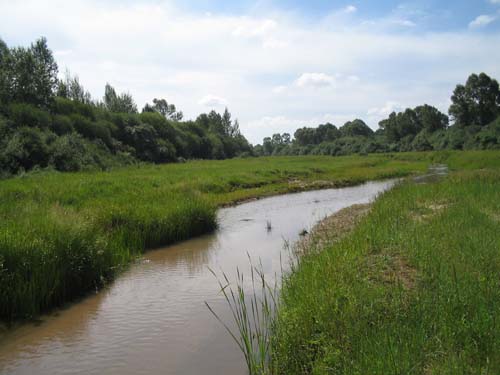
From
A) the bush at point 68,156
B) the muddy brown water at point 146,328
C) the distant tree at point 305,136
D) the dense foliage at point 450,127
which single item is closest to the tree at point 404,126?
the dense foliage at point 450,127

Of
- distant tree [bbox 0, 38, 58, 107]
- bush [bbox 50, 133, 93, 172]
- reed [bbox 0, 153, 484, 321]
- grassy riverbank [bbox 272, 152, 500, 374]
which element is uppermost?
distant tree [bbox 0, 38, 58, 107]

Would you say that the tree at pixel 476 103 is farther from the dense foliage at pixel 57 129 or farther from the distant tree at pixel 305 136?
the distant tree at pixel 305 136

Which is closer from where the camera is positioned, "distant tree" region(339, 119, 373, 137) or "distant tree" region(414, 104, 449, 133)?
"distant tree" region(414, 104, 449, 133)

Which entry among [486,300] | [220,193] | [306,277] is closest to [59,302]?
[306,277]

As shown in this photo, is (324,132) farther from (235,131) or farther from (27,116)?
(27,116)

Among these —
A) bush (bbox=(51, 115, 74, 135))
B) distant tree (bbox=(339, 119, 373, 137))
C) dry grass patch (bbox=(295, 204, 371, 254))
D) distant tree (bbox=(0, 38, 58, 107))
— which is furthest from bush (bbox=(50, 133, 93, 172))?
distant tree (bbox=(339, 119, 373, 137))

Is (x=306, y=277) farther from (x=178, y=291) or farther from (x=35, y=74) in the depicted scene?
(x=35, y=74)

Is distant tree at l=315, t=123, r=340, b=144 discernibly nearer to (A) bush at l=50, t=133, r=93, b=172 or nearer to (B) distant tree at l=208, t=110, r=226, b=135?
(B) distant tree at l=208, t=110, r=226, b=135

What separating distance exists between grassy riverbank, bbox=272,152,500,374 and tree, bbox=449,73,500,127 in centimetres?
9425

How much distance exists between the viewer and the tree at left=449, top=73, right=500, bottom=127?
8944 cm

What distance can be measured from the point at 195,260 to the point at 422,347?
8885 millimetres

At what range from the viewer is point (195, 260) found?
12641 millimetres

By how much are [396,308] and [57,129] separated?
4474 cm

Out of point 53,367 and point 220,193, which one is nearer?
point 53,367
